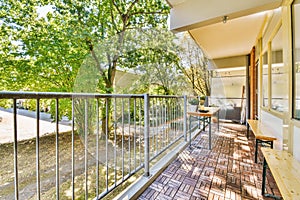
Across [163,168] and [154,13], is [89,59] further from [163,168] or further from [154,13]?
[163,168]

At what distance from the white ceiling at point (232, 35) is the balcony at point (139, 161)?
1.80 m

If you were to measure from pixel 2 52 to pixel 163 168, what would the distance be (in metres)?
3.88

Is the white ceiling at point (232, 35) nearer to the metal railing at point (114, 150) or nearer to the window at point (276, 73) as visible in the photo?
the window at point (276, 73)

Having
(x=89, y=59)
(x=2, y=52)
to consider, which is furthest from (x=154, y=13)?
(x=2, y=52)

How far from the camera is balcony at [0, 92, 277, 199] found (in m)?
1.09

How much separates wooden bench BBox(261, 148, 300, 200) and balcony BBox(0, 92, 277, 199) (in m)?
0.43

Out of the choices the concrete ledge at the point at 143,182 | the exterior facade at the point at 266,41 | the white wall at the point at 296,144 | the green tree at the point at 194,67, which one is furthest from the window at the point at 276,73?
the green tree at the point at 194,67

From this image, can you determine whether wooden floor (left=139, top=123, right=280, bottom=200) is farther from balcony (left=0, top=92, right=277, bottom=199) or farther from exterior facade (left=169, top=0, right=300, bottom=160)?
exterior facade (left=169, top=0, right=300, bottom=160)

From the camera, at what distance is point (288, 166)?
130 centimetres

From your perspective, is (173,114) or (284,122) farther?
(173,114)

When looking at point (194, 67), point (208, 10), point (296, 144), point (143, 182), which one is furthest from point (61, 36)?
point (194, 67)

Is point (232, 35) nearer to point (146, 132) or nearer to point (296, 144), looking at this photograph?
point (296, 144)

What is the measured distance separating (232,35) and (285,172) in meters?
3.61

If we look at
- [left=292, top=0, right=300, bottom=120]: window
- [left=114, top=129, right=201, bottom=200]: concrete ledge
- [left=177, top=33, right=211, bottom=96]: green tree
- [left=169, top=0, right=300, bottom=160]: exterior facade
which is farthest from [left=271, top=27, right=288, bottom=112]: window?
[left=177, top=33, right=211, bottom=96]: green tree
